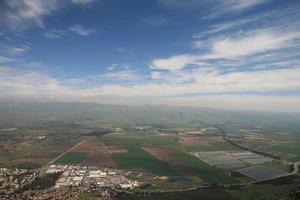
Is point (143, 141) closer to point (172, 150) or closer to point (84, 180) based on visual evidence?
point (172, 150)

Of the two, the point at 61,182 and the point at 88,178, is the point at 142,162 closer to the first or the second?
the point at 88,178

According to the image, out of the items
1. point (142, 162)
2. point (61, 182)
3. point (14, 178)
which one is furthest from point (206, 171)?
point (14, 178)

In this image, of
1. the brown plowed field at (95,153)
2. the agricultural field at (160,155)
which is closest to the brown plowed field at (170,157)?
the agricultural field at (160,155)

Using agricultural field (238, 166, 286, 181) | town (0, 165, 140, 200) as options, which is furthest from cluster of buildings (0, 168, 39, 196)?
agricultural field (238, 166, 286, 181)

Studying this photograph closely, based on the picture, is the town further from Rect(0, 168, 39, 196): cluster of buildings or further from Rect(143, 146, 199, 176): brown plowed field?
Rect(143, 146, 199, 176): brown plowed field

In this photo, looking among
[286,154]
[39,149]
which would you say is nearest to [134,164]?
[39,149]

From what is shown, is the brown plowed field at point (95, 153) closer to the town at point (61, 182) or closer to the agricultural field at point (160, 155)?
the agricultural field at point (160, 155)
